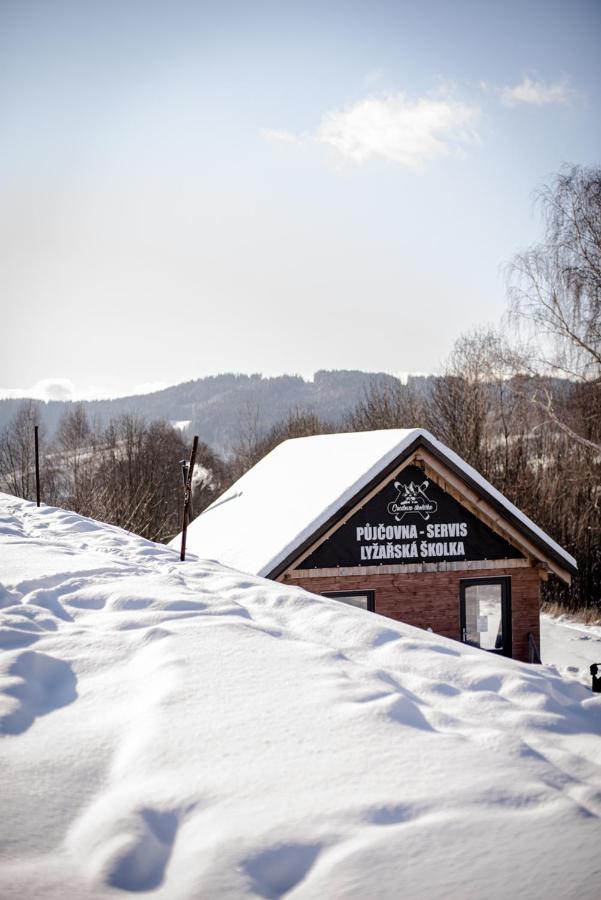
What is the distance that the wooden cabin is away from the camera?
13867 mm

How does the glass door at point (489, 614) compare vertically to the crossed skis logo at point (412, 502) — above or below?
below

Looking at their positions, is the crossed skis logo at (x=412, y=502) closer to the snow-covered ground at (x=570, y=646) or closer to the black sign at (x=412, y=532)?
the black sign at (x=412, y=532)

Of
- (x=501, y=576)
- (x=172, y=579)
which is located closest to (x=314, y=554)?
(x=501, y=576)

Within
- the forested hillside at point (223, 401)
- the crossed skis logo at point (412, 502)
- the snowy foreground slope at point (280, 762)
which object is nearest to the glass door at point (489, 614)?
the crossed skis logo at point (412, 502)

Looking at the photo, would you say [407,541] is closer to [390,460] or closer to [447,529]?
[447,529]

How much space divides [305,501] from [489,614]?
498cm

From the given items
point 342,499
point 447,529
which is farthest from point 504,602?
point 342,499

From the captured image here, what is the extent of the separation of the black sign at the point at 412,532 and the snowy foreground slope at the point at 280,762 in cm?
903

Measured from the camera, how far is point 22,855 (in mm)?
2643

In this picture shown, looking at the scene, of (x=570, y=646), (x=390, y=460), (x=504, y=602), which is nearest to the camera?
(x=390, y=460)

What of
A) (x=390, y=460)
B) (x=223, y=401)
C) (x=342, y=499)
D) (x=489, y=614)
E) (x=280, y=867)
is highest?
(x=223, y=401)

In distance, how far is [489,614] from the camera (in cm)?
1533

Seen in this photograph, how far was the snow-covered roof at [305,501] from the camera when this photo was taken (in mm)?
13320

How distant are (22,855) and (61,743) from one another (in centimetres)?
73
